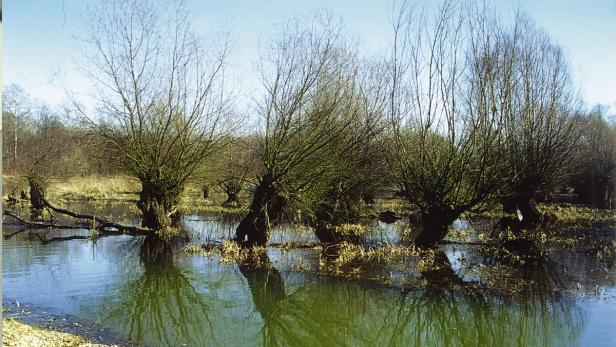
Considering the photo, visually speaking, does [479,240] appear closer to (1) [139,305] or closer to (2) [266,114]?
(2) [266,114]

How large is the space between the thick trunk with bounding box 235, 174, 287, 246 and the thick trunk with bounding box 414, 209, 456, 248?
3297mm

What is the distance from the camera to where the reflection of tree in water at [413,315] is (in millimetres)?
6331

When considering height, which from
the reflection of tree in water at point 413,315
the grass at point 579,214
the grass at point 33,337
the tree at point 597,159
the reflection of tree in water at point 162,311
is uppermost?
the tree at point 597,159

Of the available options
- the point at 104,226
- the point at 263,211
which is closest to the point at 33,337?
the point at 263,211

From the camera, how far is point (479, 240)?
1384 centimetres

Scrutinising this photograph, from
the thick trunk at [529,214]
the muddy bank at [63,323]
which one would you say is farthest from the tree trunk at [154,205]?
the thick trunk at [529,214]

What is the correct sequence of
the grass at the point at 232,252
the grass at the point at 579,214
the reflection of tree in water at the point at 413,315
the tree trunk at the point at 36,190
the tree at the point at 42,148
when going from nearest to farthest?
the reflection of tree in water at the point at 413,315 → the grass at the point at 232,252 → the tree at the point at 42,148 → the tree trunk at the point at 36,190 → the grass at the point at 579,214

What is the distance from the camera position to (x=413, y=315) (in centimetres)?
726

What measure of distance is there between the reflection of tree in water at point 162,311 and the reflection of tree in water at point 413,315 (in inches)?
33.3

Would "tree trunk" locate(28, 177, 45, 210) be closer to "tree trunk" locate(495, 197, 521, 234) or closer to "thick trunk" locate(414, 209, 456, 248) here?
"thick trunk" locate(414, 209, 456, 248)

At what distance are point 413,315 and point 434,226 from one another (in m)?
4.79

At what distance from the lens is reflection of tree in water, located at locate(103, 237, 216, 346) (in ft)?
20.1

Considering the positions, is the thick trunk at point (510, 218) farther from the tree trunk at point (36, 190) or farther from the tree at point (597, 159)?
the tree trunk at point (36, 190)

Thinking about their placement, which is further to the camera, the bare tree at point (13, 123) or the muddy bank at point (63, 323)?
the bare tree at point (13, 123)
